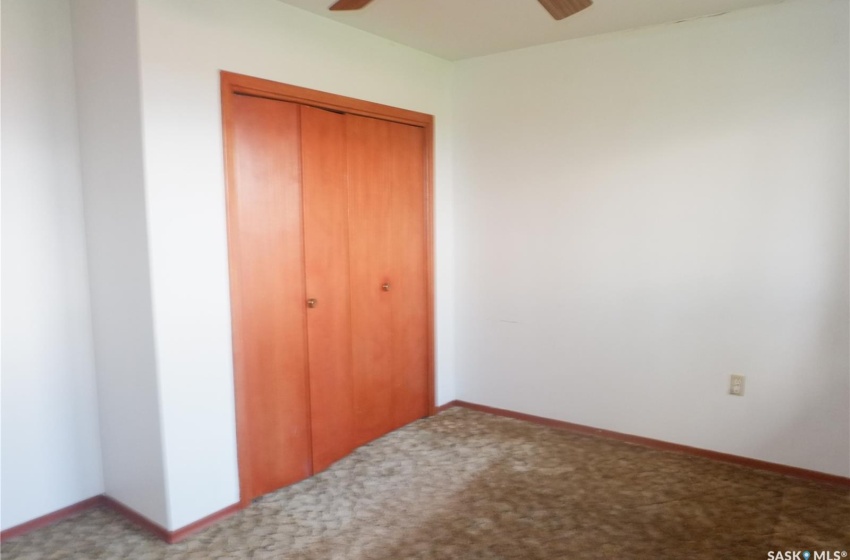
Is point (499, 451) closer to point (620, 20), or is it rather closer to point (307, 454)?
point (307, 454)

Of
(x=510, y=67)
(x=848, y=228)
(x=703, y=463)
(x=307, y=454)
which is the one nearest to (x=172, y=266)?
(x=307, y=454)

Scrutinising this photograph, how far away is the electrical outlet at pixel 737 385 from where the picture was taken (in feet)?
9.72

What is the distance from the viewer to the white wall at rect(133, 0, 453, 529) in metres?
2.26

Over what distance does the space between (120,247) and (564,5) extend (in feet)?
6.24

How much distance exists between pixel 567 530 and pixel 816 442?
4.37ft

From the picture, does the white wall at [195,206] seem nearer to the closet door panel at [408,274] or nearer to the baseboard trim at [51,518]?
the baseboard trim at [51,518]

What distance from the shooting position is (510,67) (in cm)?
350

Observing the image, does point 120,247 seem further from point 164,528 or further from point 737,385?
point 737,385

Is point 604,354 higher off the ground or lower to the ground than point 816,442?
higher

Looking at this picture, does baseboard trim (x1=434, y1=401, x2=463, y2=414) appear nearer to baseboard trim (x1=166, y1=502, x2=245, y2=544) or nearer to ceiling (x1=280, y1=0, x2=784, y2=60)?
baseboard trim (x1=166, y1=502, x2=245, y2=544)

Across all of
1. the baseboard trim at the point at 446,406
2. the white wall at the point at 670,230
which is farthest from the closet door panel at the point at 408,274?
the white wall at the point at 670,230

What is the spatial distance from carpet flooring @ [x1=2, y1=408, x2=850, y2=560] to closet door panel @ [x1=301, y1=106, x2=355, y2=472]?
19cm

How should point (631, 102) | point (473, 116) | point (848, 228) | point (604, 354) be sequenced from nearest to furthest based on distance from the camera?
1. point (848, 228)
2. point (631, 102)
3. point (604, 354)
4. point (473, 116)

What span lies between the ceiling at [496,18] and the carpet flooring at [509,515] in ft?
7.20
